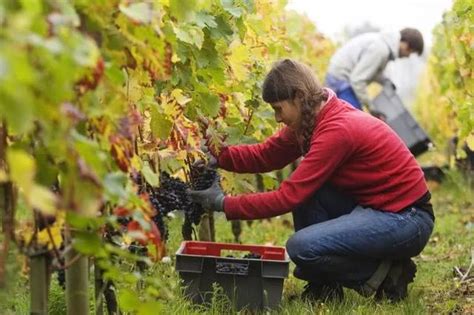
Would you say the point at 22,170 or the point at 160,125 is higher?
the point at 22,170

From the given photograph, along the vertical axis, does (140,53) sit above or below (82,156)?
above

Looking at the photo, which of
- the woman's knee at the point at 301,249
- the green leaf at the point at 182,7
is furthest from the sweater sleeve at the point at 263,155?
the green leaf at the point at 182,7

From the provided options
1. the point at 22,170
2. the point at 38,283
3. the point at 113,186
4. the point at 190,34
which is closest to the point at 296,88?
the point at 190,34

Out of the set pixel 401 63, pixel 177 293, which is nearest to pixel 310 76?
pixel 177 293

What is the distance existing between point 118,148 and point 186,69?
1.50m

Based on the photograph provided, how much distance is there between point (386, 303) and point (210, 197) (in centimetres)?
92

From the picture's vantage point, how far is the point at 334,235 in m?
3.81

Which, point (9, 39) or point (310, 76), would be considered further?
point (310, 76)

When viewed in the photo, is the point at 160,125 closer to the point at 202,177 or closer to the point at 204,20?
the point at 204,20

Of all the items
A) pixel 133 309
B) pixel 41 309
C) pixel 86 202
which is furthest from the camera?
pixel 41 309

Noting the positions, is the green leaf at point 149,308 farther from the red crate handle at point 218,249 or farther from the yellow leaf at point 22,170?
the red crate handle at point 218,249

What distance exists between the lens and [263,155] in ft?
13.5

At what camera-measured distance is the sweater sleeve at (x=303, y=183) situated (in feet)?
11.9

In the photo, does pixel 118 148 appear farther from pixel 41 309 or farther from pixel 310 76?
pixel 310 76
